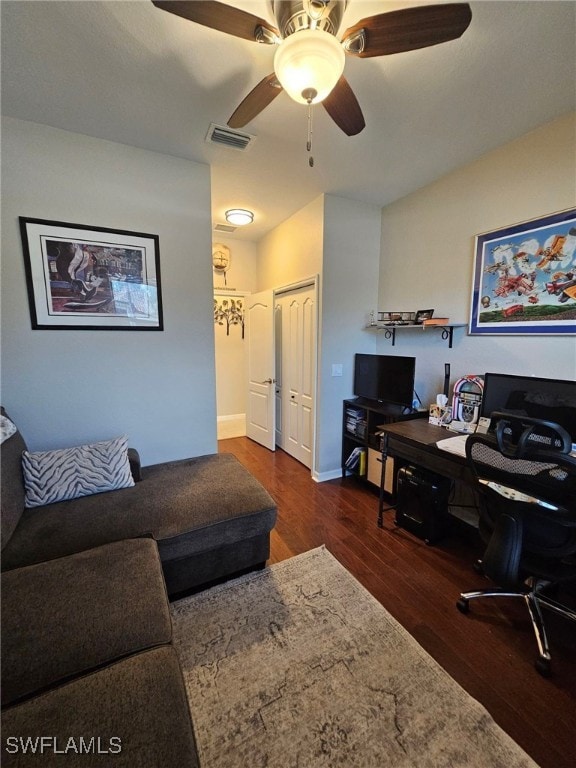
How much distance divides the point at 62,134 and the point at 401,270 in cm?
283

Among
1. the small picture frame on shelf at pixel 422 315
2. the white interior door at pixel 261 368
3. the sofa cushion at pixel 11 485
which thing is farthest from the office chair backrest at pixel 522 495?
the white interior door at pixel 261 368

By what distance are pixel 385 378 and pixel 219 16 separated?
97.5 inches

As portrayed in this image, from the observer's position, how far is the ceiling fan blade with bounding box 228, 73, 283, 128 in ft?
4.23

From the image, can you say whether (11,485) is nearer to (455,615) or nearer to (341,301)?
(455,615)

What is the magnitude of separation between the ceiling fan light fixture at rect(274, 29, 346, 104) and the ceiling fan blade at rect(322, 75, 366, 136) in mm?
153

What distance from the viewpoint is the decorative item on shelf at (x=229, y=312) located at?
4.72 meters

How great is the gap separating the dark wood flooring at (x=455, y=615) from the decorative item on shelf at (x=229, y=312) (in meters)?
3.00

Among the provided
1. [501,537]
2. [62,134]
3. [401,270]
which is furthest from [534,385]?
[62,134]

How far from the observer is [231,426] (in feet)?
16.3

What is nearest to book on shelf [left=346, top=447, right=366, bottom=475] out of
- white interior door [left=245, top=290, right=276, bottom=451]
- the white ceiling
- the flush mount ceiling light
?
white interior door [left=245, top=290, right=276, bottom=451]

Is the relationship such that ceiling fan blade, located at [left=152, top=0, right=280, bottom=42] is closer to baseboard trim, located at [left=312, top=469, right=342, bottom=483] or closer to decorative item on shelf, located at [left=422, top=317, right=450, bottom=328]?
decorative item on shelf, located at [left=422, top=317, right=450, bottom=328]

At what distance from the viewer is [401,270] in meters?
2.96

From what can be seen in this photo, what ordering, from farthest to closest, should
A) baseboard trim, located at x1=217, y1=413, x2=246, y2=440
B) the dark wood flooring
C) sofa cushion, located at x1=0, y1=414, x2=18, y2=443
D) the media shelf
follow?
baseboard trim, located at x1=217, y1=413, x2=246, y2=440 < the media shelf < sofa cushion, located at x1=0, y1=414, x2=18, y2=443 < the dark wood flooring

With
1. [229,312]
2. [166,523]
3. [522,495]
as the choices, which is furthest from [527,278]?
[229,312]
